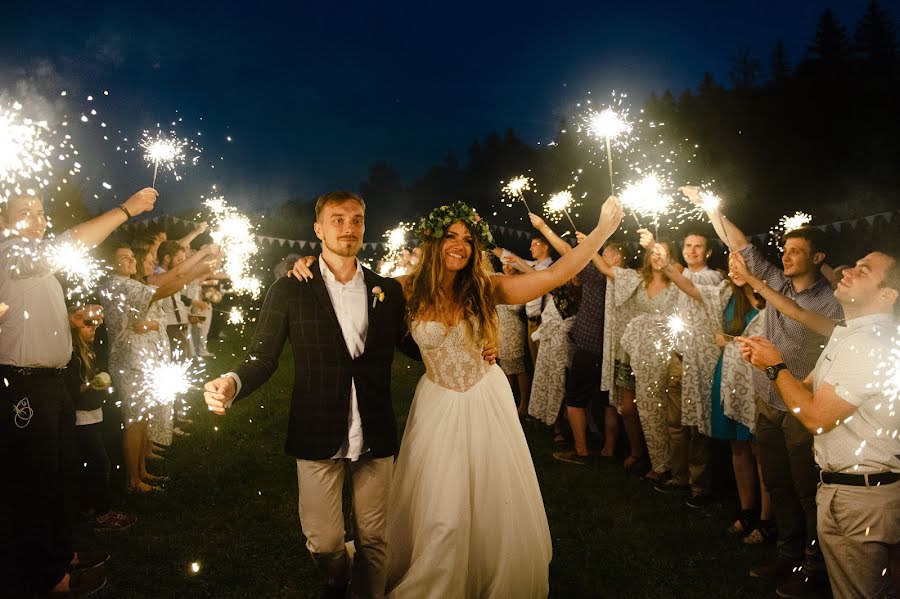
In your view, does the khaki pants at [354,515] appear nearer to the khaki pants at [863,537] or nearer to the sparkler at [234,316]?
the khaki pants at [863,537]

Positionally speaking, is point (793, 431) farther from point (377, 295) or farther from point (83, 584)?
point (83, 584)

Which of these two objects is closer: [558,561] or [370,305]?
[370,305]

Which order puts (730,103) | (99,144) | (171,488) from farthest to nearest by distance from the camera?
(730,103), (171,488), (99,144)

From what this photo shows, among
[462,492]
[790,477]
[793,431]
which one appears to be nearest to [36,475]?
[462,492]

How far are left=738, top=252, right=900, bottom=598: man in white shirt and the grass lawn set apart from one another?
144cm

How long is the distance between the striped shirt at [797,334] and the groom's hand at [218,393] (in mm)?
3669

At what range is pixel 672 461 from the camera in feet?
20.5

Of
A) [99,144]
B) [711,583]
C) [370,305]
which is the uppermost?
[99,144]

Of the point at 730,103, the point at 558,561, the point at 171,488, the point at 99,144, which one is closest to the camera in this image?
the point at 99,144

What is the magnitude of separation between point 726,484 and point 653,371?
4.75 ft

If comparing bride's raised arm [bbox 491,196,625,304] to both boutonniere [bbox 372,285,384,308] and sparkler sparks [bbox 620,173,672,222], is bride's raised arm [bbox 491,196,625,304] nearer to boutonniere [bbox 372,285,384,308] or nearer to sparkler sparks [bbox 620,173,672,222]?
boutonniere [bbox 372,285,384,308]

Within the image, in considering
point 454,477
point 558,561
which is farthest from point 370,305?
point 558,561

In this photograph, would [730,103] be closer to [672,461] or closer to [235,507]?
[672,461]

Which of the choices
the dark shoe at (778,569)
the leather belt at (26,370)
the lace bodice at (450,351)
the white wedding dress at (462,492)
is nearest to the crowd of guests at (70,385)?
the leather belt at (26,370)
